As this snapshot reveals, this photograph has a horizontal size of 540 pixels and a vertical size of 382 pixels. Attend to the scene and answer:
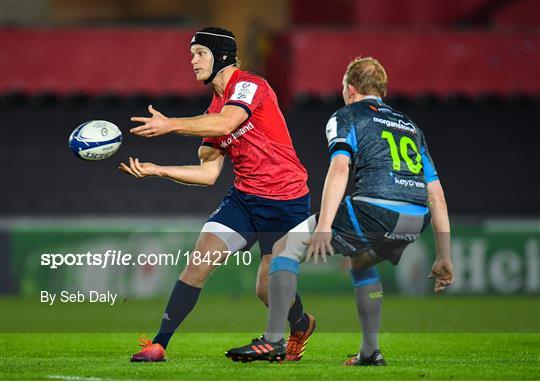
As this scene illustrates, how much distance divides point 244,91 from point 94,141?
3.60ft

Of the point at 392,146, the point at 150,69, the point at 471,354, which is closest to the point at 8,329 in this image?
the point at 471,354

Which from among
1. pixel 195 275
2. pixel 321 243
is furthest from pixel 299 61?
pixel 321 243

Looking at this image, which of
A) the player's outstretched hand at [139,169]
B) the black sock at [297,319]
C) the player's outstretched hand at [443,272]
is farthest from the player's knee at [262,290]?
the player's outstretched hand at [443,272]

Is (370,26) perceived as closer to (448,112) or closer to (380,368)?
(448,112)

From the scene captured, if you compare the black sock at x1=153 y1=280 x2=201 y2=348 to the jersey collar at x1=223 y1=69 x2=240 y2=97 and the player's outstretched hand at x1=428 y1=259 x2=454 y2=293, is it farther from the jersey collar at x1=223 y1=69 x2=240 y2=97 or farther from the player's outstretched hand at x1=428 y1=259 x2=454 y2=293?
the player's outstretched hand at x1=428 y1=259 x2=454 y2=293

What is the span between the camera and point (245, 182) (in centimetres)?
795

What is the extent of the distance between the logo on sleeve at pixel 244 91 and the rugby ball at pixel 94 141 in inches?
35.5

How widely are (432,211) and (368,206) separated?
581 mm

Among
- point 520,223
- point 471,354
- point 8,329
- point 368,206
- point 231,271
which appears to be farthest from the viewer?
point 520,223

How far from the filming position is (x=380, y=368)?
715cm

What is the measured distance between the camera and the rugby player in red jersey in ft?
25.1

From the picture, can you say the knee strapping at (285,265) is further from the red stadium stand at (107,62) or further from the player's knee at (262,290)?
the red stadium stand at (107,62)

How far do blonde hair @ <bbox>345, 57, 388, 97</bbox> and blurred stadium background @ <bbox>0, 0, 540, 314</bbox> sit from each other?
32.3ft

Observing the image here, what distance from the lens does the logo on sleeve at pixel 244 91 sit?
7.66 meters
